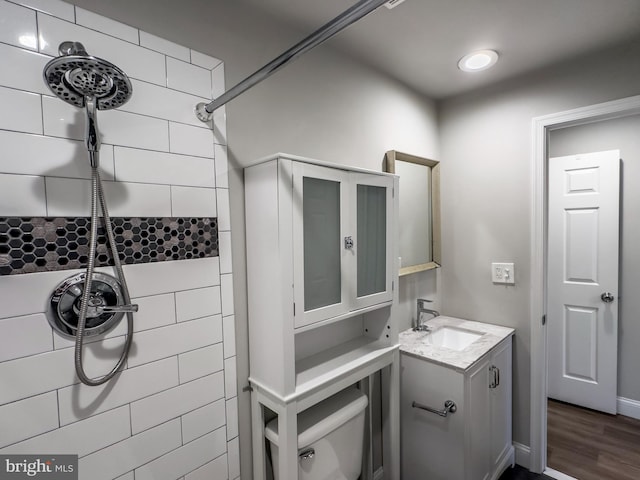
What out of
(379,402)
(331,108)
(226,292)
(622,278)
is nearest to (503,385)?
(379,402)

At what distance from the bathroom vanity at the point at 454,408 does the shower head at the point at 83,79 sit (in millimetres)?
1642

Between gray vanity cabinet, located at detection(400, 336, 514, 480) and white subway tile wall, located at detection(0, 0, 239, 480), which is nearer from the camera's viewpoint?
white subway tile wall, located at detection(0, 0, 239, 480)

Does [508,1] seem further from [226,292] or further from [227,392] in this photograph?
[227,392]

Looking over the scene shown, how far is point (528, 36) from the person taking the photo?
5.04 ft

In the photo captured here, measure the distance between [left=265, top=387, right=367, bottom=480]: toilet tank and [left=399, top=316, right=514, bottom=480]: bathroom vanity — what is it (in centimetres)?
37

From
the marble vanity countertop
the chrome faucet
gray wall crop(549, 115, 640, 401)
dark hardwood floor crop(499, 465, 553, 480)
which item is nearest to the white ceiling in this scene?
gray wall crop(549, 115, 640, 401)

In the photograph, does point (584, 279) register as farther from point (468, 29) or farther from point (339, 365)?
point (339, 365)

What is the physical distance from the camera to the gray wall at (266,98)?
43.3 inches

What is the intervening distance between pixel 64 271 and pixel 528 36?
7.00ft

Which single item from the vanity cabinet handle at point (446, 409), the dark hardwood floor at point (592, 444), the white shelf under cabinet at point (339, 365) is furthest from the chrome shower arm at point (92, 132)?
the dark hardwood floor at point (592, 444)

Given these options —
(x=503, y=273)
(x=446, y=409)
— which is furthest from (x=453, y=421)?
(x=503, y=273)

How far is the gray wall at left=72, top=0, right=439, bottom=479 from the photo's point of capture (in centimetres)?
110

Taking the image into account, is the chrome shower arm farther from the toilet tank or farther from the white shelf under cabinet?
the toilet tank

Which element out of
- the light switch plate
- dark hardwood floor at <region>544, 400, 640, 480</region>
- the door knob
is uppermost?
the light switch plate
